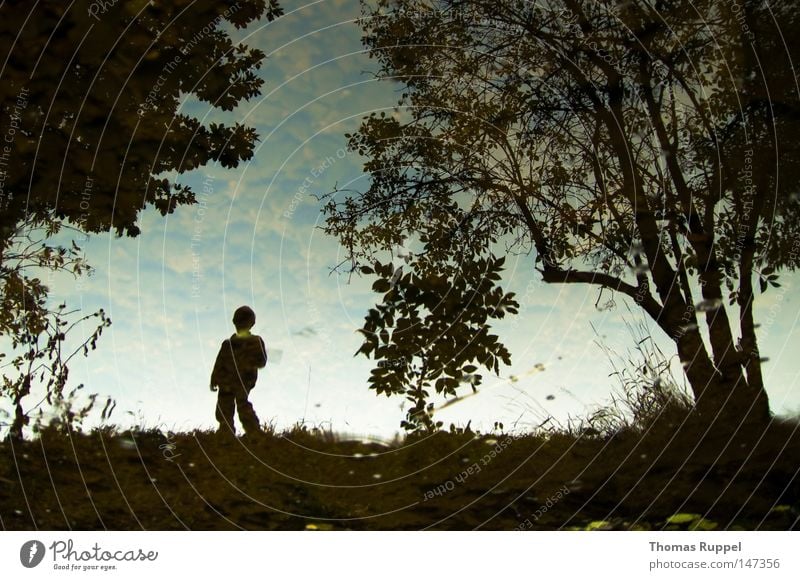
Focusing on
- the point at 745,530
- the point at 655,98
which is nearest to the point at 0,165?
the point at 655,98

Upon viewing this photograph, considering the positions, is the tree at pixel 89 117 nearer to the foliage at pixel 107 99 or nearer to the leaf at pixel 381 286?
the foliage at pixel 107 99

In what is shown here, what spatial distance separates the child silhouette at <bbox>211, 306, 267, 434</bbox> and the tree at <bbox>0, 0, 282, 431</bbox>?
1017mm

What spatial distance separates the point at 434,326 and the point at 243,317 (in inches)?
63.4

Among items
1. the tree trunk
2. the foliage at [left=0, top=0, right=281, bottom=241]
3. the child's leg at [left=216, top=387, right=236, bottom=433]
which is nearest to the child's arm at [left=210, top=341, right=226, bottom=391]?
the child's leg at [left=216, top=387, right=236, bottom=433]

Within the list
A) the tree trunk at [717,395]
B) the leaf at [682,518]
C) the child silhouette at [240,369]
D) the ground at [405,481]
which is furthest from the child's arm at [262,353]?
the tree trunk at [717,395]

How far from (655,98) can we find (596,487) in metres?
3.76

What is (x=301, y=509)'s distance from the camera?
4.74 metres

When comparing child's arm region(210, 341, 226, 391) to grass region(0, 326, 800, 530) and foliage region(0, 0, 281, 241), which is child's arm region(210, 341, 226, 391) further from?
foliage region(0, 0, 281, 241)

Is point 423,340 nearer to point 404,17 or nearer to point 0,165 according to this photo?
point 404,17

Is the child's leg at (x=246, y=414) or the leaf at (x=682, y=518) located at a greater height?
the child's leg at (x=246, y=414)

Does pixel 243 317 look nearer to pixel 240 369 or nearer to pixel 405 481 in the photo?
pixel 240 369

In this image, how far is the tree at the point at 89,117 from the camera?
507 cm

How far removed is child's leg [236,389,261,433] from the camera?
5.32 m

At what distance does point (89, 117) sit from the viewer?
5359mm
